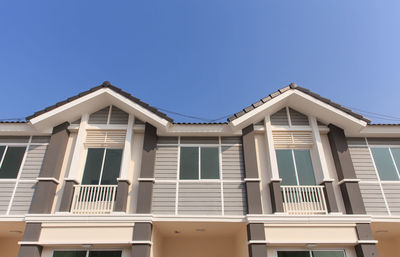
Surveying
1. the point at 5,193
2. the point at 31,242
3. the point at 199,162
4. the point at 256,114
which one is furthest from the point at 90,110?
the point at 256,114

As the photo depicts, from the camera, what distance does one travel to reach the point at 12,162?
10039 mm

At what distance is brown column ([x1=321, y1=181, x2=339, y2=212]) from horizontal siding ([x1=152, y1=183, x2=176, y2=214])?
17.8 ft

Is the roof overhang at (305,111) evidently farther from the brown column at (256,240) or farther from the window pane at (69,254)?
the window pane at (69,254)

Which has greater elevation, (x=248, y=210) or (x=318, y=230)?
(x=248, y=210)

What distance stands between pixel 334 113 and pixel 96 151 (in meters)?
9.41

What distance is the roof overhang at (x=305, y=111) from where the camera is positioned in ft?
33.1

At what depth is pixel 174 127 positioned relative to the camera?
10.5 m

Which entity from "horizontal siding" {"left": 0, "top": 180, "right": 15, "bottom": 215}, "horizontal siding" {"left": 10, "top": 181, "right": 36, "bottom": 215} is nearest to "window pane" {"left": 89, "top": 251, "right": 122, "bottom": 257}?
"horizontal siding" {"left": 10, "top": 181, "right": 36, "bottom": 215}

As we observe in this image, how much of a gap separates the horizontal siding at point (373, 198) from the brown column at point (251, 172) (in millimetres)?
3905

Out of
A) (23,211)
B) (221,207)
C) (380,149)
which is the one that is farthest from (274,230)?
(23,211)

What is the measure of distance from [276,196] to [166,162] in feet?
13.9

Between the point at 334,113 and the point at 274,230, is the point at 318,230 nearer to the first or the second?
the point at 274,230

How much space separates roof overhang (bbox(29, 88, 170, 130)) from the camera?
394 inches

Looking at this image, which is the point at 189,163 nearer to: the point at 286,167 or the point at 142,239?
the point at 142,239
